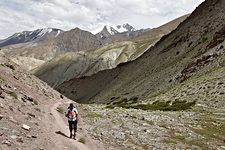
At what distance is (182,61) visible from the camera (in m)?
108

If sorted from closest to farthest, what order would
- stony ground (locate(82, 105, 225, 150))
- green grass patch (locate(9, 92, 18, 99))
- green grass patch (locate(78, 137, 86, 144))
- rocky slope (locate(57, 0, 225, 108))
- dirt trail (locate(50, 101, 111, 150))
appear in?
dirt trail (locate(50, 101, 111, 150))
green grass patch (locate(78, 137, 86, 144))
stony ground (locate(82, 105, 225, 150))
green grass patch (locate(9, 92, 18, 99))
rocky slope (locate(57, 0, 225, 108))

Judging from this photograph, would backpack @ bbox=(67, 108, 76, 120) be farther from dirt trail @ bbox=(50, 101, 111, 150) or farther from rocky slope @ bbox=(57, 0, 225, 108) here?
rocky slope @ bbox=(57, 0, 225, 108)

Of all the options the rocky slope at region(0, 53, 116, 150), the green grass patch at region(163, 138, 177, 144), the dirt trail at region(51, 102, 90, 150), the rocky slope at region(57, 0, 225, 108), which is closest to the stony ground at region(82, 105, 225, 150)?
the green grass patch at region(163, 138, 177, 144)

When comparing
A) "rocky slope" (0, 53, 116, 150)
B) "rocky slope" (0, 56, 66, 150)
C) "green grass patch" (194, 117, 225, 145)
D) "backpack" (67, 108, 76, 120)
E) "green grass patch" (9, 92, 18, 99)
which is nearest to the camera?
"rocky slope" (0, 56, 66, 150)

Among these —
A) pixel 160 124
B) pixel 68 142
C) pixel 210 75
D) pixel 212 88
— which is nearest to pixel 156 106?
pixel 212 88

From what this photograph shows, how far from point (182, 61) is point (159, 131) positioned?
70658 millimetres

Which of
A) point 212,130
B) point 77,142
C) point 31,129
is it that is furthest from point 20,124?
point 212,130

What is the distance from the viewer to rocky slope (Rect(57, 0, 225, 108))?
8838 cm

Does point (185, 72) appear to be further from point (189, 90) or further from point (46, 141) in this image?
point (46, 141)

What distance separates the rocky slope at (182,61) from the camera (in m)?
88.4

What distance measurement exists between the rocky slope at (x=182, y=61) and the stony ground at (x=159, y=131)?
1761cm

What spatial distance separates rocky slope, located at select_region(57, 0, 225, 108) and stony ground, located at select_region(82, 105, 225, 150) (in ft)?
57.8

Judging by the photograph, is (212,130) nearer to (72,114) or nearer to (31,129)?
(72,114)

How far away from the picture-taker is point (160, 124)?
1698 inches
